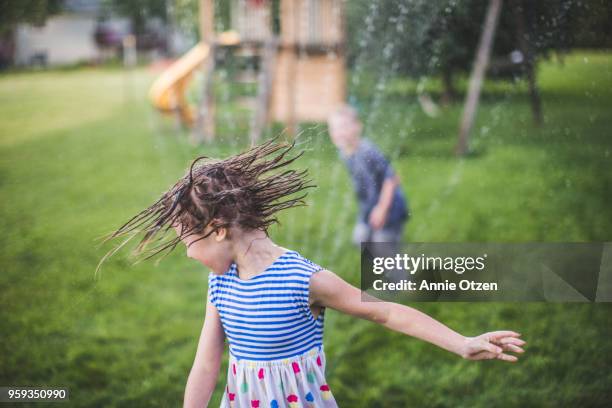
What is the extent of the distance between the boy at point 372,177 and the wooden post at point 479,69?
808 millimetres

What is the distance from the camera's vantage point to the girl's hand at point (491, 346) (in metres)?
1.39

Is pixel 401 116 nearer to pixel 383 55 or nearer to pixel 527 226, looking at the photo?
pixel 383 55

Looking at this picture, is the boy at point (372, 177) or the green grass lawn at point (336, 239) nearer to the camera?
the green grass lawn at point (336, 239)

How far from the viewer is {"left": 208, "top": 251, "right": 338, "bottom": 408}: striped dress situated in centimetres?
144

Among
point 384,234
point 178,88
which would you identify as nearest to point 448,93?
point 178,88

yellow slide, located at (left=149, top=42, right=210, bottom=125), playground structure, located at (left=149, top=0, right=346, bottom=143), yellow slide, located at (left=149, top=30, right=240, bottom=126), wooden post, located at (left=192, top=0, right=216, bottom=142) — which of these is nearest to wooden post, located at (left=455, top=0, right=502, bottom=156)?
playground structure, located at (left=149, top=0, right=346, bottom=143)

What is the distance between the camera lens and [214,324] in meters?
1.56

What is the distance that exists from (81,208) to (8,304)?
141cm

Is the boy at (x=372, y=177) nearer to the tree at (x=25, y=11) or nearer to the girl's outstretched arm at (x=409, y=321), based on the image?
the tree at (x=25, y=11)

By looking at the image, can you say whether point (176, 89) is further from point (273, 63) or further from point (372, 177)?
point (372, 177)

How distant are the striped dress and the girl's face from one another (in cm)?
3

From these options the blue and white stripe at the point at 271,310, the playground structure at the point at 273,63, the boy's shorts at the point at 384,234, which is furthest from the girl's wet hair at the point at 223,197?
the playground structure at the point at 273,63

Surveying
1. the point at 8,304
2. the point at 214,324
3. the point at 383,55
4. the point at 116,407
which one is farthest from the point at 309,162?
the point at 383,55

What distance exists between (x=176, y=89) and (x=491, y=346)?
5.36 meters
